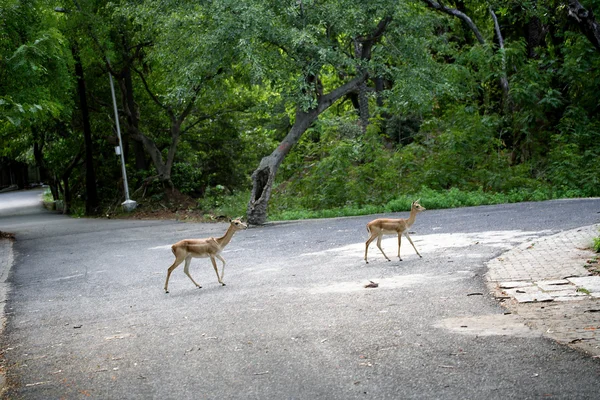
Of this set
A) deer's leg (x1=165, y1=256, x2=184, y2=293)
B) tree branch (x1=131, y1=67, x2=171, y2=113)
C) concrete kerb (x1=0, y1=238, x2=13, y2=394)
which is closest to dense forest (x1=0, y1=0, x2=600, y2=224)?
tree branch (x1=131, y1=67, x2=171, y2=113)

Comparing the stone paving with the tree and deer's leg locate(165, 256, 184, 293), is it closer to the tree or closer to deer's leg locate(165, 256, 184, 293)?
deer's leg locate(165, 256, 184, 293)

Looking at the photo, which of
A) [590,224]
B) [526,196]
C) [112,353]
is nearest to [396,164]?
[526,196]

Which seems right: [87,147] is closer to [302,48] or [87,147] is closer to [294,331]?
[302,48]

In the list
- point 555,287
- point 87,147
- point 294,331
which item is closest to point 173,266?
point 294,331

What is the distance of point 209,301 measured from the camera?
1002 centimetres

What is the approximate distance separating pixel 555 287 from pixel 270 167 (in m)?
14.6

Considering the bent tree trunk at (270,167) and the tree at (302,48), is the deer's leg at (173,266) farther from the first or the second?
the bent tree trunk at (270,167)

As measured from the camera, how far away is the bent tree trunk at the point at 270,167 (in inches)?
886

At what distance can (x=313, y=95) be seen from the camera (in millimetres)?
22938

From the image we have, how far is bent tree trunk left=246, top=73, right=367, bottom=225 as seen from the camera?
22.5m

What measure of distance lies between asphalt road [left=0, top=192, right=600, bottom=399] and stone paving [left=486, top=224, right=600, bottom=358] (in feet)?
0.71

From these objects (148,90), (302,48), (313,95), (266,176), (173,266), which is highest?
(148,90)

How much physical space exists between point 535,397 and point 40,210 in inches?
1857

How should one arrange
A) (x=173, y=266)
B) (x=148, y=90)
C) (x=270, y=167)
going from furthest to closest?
(x=148, y=90) → (x=270, y=167) → (x=173, y=266)
